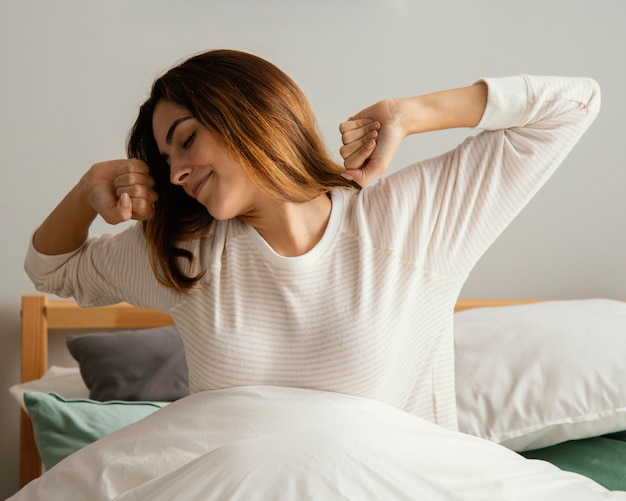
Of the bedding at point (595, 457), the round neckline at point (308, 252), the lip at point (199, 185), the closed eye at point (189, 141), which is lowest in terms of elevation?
the bedding at point (595, 457)

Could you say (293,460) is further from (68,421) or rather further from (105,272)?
(68,421)

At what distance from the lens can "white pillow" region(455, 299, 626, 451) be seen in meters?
1.59

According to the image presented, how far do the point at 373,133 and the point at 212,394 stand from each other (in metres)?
0.45

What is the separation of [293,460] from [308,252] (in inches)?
15.5

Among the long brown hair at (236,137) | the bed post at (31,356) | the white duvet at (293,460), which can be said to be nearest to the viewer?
the white duvet at (293,460)

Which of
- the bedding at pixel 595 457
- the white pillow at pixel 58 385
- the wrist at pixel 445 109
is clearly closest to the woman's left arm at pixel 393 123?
the wrist at pixel 445 109

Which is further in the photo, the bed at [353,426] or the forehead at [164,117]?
the forehead at [164,117]

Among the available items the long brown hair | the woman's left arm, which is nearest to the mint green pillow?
the long brown hair

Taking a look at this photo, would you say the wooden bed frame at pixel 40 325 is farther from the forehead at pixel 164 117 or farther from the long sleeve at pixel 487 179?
the long sleeve at pixel 487 179

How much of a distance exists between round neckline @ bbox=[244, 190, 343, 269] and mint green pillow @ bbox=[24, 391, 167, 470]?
53cm

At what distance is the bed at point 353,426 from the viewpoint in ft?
3.23

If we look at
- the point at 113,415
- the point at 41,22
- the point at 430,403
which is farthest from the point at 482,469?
the point at 41,22

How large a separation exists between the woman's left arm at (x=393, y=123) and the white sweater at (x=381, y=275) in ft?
0.11

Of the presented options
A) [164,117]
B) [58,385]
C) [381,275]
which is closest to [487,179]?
[381,275]
